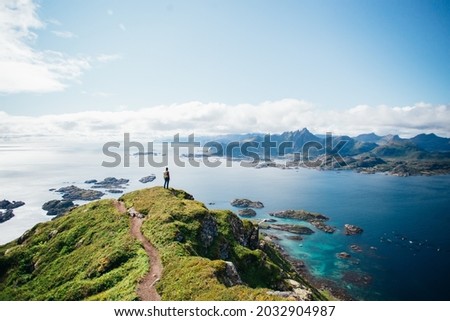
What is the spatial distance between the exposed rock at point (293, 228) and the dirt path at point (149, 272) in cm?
13978

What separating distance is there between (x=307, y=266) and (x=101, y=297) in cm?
11247

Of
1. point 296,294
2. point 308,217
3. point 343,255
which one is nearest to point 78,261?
point 296,294

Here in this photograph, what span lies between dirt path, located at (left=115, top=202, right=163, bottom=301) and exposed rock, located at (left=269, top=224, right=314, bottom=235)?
459 ft

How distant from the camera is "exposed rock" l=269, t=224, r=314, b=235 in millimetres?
161950

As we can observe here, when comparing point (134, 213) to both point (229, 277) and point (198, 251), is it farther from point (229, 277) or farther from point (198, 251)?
point (229, 277)

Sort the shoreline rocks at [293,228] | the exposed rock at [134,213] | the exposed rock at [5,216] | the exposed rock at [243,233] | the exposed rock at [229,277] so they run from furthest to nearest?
the exposed rock at [5,216] < the shoreline rocks at [293,228] < the exposed rock at [243,233] < the exposed rock at [134,213] < the exposed rock at [229,277]

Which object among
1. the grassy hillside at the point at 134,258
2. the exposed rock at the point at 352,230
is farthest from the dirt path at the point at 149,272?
the exposed rock at the point at 352,230

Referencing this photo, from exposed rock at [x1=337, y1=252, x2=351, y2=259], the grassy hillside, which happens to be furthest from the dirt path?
exposed rock at [x1=337, y1=252, x2=351, y2=259]

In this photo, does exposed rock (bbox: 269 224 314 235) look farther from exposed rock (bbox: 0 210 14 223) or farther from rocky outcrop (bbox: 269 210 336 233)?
exposed rock (bbox: 0 210 14 223)

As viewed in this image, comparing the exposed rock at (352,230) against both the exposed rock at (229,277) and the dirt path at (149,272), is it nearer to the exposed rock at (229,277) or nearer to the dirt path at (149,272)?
the dirt path at (149,272)

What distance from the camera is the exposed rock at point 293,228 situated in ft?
531

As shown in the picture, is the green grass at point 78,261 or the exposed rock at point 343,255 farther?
the exposed rock at point 343,255

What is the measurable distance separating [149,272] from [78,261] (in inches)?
492
